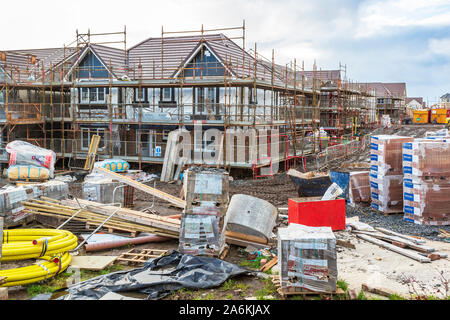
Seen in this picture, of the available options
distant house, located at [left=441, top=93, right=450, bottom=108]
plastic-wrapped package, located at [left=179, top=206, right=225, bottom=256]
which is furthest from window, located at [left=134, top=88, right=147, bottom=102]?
distant house, located at [left=441, top=93, right=450, bottom=108]

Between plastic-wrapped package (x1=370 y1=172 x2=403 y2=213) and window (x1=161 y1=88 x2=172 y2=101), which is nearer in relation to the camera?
plastic-wrapped package (x1=370 y1=172 x2=403 y2=213)

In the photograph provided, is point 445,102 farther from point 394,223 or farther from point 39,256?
point 39,256

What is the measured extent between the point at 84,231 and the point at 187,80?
42.5 ft

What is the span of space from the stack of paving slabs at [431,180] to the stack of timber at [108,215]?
283 inches

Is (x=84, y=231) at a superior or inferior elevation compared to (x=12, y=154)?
inferior

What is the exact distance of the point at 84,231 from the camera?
12.8m

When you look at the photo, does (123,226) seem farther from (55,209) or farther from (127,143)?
(127,143)

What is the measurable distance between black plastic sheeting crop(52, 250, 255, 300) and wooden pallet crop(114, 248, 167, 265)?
101 cm

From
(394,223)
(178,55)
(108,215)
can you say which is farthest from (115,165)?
(394,223)

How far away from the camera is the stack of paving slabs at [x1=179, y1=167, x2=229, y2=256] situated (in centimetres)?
1010

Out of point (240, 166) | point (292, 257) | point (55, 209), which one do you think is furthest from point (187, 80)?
point (292, 257)

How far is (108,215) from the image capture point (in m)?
12.6

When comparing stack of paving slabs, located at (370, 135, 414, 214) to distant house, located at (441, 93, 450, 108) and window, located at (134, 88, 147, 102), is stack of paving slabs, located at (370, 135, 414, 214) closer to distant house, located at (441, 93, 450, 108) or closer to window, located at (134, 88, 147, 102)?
window, located at (134, 88, 147, 102)
